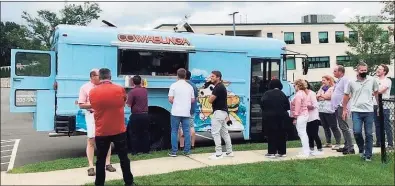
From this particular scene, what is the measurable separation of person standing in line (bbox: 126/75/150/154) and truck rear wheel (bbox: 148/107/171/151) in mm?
1037

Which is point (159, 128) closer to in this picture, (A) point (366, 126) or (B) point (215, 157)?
(B) point (215, 157)

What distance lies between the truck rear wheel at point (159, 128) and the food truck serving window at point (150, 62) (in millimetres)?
887

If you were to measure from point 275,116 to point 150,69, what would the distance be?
9.90 ft

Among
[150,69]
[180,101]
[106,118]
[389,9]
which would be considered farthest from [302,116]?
[389,9]

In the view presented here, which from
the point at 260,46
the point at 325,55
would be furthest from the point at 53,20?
the point at 260,46

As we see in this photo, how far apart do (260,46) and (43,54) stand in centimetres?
512

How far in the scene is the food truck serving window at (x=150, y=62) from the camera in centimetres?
980

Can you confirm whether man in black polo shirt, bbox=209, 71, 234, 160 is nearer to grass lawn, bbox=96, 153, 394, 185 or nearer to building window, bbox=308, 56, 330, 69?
grass lawn, bbox=96, 153, 394, 185

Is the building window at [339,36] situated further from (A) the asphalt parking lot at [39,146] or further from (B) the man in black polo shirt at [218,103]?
(B) the man in black polo shirt at [218,103]

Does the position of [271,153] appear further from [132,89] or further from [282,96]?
[132,89]

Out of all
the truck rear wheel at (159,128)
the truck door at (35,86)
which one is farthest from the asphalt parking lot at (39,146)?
the truck rear wheel at (159,128)

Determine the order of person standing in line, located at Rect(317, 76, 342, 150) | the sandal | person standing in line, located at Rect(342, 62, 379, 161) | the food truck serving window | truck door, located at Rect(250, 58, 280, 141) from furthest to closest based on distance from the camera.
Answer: truck door, located at Rect(250, 58, 280, 141) → the food truck serving window → person standing in line, located at Rect(317, 76, 342, 150) → person standing in line, located at Rect(342, 62, 379, 161) → the sandal

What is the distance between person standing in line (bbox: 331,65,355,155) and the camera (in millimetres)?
9219

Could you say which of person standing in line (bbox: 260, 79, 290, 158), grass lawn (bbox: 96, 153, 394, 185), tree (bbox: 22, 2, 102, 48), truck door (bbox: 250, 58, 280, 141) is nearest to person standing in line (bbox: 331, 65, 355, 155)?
grass lawn (bbox: 96, 153, 394, 185)
